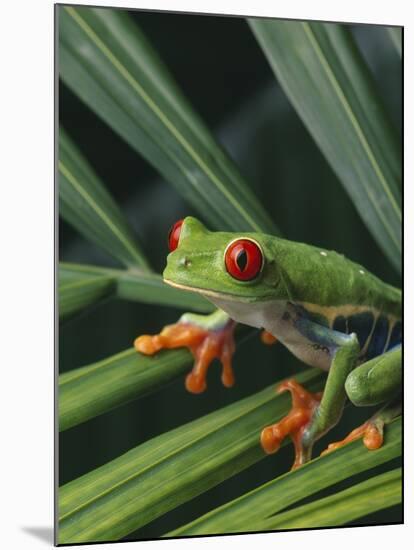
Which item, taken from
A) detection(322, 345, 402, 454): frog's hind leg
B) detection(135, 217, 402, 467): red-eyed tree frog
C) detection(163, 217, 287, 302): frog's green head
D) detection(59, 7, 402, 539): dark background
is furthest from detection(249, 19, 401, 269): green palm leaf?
detection(163, 217, 287, 302): frog's green head

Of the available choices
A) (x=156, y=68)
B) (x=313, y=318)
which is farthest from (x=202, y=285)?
(x=156, y=68)

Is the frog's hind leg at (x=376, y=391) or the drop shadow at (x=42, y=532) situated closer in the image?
the drop shadow at (x=42, y=532)

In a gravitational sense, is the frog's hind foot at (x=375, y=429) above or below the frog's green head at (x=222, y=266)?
below

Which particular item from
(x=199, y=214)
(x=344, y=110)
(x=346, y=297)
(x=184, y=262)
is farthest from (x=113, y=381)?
(x=344, y=110)

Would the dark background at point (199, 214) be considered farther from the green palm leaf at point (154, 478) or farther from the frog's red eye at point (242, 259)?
the frog's red eye at point (242, 259)

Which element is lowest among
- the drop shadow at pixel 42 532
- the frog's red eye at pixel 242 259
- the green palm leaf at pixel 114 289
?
the drop shadow at pixel 42 532

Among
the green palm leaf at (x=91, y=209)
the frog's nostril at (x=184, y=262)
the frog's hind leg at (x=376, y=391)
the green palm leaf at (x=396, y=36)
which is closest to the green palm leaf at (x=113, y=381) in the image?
the green palm leaf at (x=91, y=209)
